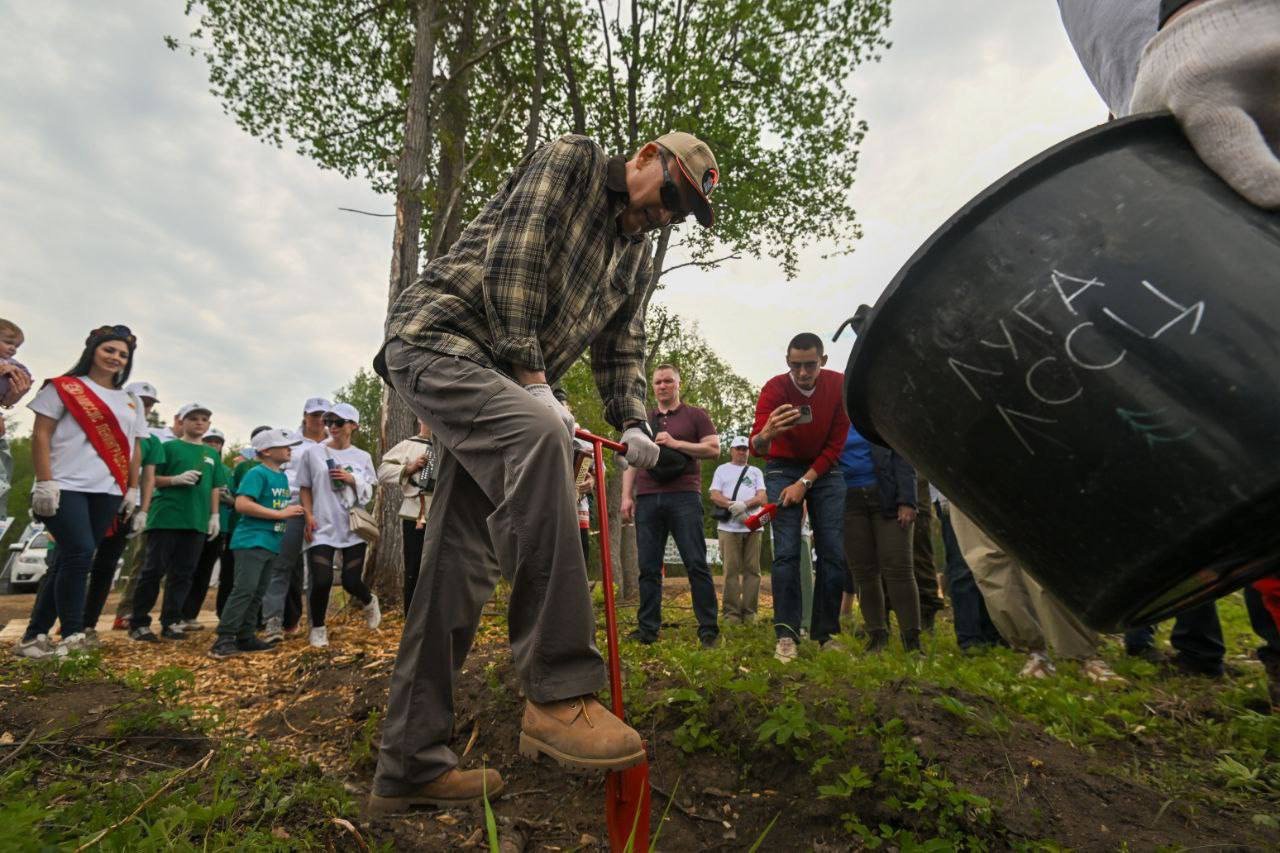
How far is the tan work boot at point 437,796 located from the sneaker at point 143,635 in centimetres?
524

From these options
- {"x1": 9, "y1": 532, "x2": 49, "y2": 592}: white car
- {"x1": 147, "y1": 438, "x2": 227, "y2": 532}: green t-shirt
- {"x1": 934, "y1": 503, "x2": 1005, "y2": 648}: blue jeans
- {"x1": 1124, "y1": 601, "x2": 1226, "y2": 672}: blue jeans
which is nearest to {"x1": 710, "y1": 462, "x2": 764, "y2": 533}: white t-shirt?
{"x1": 934, "y1": 503, "x2": 1005, "y2": 648}: blue jeans

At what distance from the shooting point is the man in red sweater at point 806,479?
181 inches

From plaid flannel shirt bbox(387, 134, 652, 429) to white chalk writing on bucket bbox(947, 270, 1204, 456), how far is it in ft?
4.21

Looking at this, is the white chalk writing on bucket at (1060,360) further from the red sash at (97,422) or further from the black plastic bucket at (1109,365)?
the red sash at (97,422)

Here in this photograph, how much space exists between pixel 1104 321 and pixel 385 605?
726 centimetres

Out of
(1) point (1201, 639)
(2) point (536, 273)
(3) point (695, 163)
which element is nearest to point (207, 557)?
(2) point (536, 273)

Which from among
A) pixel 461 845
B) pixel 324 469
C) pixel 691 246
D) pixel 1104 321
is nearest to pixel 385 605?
pixel 324 469

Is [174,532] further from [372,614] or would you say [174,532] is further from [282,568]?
[372,614]

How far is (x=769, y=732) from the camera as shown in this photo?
2.27 m

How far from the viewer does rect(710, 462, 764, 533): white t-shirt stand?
24.4ft

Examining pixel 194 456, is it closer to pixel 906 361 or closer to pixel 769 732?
pixel 769 732

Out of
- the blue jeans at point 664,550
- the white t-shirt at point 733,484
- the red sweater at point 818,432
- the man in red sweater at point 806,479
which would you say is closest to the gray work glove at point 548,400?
the man in red sweater at point 806,479

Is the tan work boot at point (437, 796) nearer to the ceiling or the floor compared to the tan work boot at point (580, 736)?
nearer to the floor

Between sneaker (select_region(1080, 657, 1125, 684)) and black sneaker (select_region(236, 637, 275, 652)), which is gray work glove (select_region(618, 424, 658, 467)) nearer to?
sneaker (select_region(1080, 657, 1125, 684))
